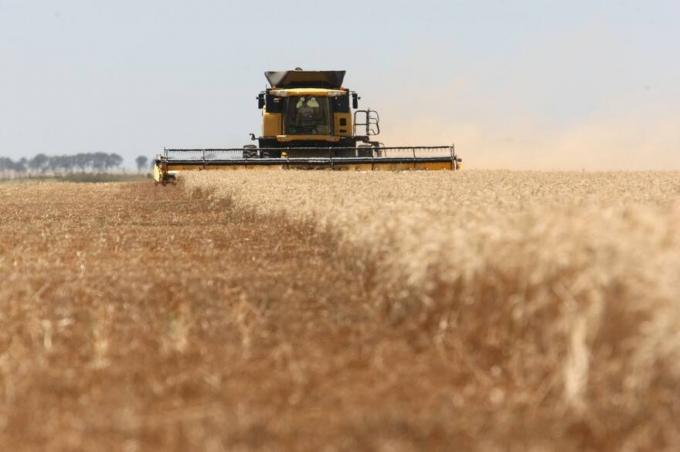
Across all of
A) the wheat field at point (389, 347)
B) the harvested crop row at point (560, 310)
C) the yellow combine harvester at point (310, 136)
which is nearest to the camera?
the wheat field at point (389, 347)

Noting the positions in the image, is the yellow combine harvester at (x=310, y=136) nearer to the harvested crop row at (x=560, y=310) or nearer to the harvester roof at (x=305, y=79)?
the harvester roof at (x=305, y=79)

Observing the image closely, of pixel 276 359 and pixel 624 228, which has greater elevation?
pixel 624 228

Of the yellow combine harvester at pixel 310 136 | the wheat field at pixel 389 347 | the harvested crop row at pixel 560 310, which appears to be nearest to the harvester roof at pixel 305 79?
the yellow combine harvester at pixel 310 136

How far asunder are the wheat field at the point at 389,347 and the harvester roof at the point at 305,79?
23904 mm

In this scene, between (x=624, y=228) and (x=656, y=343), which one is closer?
(x=656, y=343)

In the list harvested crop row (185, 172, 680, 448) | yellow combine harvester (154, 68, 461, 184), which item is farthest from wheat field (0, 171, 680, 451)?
yellow combine harvester (154, 68, 461, 184)

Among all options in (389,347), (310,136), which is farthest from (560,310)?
(310,136)

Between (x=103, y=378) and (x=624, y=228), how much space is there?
3.07 metres

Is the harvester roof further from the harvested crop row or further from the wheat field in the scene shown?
the harvested crop row

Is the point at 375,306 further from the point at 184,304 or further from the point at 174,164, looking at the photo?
the point at 174,164

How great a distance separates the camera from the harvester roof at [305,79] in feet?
108

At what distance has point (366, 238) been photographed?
8.90 metres

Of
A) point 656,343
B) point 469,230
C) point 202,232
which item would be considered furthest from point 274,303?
point 202,232

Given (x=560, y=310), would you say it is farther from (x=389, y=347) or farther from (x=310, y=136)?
(x=310, y=136)
